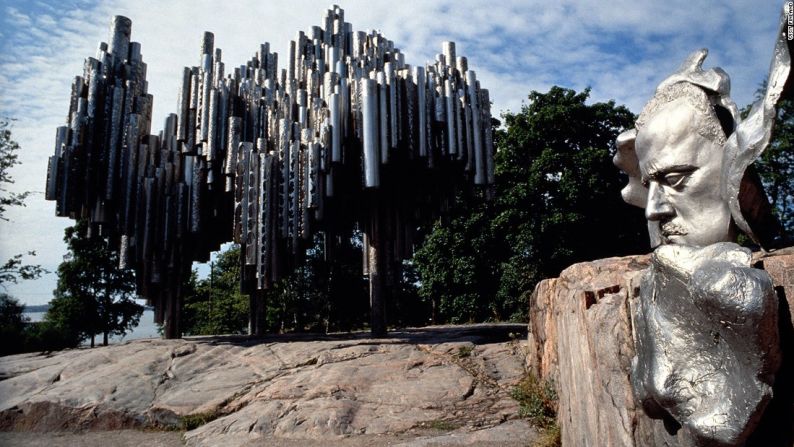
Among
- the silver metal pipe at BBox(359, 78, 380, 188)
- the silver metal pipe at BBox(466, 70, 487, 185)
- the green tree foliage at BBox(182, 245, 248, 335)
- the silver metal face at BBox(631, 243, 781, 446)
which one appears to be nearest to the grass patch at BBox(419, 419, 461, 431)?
the silver metal face at BBox(631, 243, 781, 446)

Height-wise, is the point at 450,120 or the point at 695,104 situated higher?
the point at 450,120

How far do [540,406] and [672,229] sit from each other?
4.55m

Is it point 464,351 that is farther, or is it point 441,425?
point 464,351

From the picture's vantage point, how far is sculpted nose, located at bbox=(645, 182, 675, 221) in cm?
306

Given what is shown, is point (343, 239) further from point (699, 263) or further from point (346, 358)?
point (699, 263)

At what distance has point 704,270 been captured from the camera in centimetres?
264

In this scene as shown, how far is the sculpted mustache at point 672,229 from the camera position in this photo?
9.83 feet

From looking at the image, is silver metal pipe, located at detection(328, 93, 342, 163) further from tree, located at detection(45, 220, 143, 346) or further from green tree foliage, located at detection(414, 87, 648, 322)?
tree, located at detection(45, 220, 143, 346)

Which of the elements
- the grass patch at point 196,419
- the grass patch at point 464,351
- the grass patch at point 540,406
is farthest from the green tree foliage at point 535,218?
the grass patch at point 196,419

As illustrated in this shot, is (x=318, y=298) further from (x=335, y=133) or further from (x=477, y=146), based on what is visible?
(x=335, y=133)

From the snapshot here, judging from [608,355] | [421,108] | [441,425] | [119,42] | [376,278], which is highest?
[119,42]

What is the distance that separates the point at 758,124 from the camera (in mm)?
2553

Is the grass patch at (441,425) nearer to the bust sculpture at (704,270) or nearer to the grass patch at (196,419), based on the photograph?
the grass patch at (196,419)

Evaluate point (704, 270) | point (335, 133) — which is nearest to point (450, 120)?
point (335, 133)
